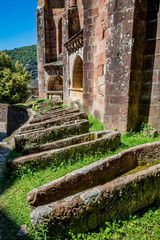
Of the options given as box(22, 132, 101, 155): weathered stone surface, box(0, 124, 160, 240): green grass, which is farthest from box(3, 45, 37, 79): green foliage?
box(0, 124, 160, 240): green grass

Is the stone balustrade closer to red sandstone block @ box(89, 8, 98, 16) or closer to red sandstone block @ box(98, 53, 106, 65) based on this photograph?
red sandstone block @ box(89, 8, 98, 16)

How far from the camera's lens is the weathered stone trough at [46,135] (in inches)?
150

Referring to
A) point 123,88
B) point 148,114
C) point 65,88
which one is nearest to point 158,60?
point 123,88

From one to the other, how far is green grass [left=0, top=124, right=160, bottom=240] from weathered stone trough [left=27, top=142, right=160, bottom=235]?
9 cm

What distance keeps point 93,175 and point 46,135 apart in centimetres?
204

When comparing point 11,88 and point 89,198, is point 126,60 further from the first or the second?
point 11,88

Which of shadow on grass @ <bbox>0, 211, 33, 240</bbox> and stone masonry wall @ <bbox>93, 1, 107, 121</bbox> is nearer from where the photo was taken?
shadow on grass @ <bbox>0, 211, 33, 240</bbox>

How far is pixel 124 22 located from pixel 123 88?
1558mm

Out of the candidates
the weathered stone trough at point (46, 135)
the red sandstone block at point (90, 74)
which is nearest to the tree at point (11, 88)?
the red sandstone block at point (90, 74)

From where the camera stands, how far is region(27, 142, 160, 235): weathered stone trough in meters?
1.65

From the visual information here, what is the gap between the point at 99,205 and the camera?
68.8 inches

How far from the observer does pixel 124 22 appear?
3.77 m

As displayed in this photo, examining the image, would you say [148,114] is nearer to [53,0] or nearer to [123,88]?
[123,88]

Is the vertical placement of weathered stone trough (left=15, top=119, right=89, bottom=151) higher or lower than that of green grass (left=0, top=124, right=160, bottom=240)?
higher
